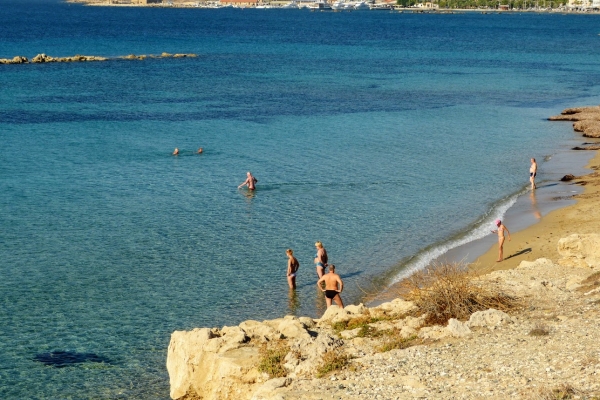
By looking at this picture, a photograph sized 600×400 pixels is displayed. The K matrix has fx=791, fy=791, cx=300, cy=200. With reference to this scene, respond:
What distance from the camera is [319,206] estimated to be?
102ft

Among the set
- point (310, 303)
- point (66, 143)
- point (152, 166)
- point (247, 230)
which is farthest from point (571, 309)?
point (66, 143)

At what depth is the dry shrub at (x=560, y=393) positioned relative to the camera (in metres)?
11.7

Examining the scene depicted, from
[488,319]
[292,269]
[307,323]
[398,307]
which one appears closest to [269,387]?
[307,323]

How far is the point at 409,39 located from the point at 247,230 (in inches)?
4362

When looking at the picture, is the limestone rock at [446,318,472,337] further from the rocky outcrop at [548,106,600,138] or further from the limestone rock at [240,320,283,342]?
the rocky outcrop at [548,106,600,138]

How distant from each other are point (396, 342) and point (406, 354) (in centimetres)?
70

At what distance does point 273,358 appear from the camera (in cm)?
1470

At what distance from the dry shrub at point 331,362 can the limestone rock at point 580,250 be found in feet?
28.9

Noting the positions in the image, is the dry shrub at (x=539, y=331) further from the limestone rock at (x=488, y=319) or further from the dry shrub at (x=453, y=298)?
the dry shrub at (x=453, y=298)

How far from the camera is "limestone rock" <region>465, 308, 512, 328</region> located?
51.0 ft

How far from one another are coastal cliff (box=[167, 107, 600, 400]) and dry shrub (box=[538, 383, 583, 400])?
0.06 ft

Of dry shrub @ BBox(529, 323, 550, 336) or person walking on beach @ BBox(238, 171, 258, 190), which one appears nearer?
dry shrub @ BBox(529, 323, 550, 336)

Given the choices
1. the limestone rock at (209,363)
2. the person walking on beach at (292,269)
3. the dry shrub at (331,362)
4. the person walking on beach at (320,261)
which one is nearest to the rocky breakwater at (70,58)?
the person walking on beach at (292,269)

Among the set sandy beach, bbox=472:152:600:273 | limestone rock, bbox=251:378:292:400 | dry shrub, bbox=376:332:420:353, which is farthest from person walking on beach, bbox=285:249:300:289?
limestone rock, bbox=251:378:292:400
